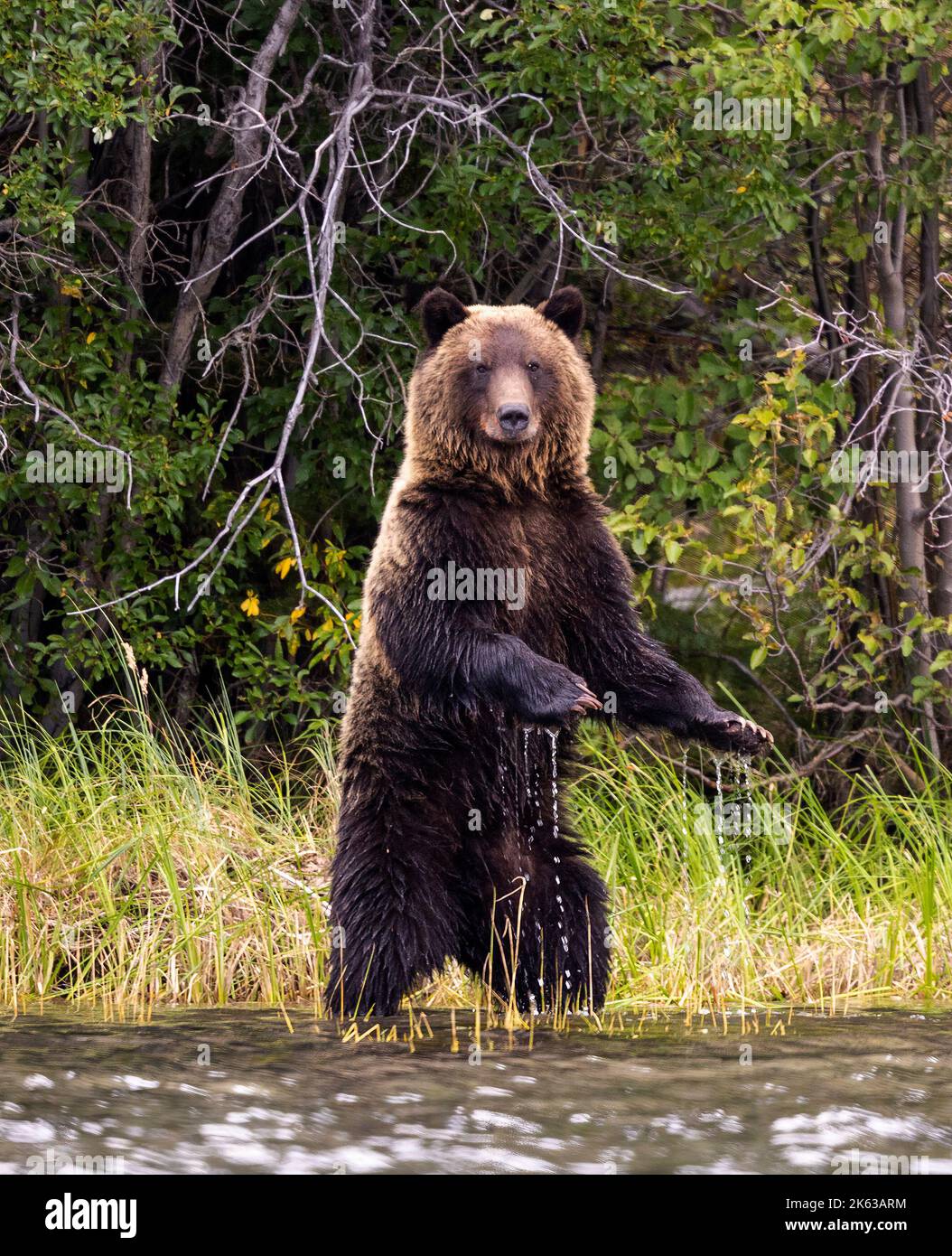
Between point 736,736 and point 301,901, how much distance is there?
1.86 m

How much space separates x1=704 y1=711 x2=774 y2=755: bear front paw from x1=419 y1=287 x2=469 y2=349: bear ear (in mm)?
1572


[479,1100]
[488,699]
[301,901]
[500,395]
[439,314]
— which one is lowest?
[479,1100]

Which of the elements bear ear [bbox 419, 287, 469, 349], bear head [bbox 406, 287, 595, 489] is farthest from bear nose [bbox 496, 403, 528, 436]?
bear ear [bbox 419, 287, 469, 349]

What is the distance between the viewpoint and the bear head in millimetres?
5316

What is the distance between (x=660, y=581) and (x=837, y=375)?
1457mm

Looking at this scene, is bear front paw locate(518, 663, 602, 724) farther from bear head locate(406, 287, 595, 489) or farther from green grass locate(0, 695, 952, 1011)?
green grass locate(0, 695, 952, 1011)

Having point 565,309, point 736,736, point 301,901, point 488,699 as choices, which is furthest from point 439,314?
point 301,901

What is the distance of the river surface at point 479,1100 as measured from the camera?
11.3 feet

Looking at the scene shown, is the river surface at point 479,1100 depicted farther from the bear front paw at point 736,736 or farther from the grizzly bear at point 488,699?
the bear front paw at point 736,736

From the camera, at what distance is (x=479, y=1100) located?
3.87 m

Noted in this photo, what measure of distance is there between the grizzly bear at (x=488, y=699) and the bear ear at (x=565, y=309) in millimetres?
254

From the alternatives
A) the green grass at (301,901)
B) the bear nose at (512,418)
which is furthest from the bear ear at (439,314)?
the green grass at (301,901)

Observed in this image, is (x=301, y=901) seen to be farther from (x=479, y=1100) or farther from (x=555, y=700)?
(x=479, y=1100)
